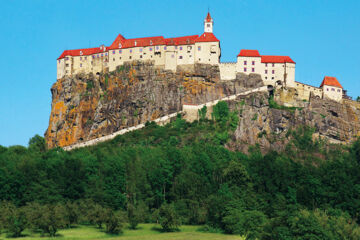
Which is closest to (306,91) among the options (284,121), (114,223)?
(284,121)

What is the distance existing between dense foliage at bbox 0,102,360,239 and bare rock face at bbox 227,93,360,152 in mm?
16469

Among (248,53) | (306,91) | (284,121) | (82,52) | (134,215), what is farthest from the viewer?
(82,52)

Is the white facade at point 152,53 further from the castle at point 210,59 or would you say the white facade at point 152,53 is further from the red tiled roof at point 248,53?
the red tiled roof at point 248,53

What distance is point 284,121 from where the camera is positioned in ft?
379

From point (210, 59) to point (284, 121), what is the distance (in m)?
19.1

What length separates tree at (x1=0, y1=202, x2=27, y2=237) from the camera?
69.1 meters

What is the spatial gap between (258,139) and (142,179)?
32.4 meters

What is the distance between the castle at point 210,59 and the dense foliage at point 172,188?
29.7 meters

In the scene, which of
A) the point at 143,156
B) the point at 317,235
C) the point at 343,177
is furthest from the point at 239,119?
the point at 317,235

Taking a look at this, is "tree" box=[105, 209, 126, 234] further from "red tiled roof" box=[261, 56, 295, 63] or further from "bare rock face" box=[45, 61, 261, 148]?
"red tiled roof" box=[261, 56, 295, 63]

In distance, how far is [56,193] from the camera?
3211 inches

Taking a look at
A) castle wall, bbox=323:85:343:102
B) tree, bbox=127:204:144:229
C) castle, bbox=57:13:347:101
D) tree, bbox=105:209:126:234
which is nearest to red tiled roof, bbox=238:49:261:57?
castle, bbox=57:13:347:101

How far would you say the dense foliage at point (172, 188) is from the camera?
75312 millimetres

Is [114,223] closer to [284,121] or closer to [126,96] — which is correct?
[284,121]
